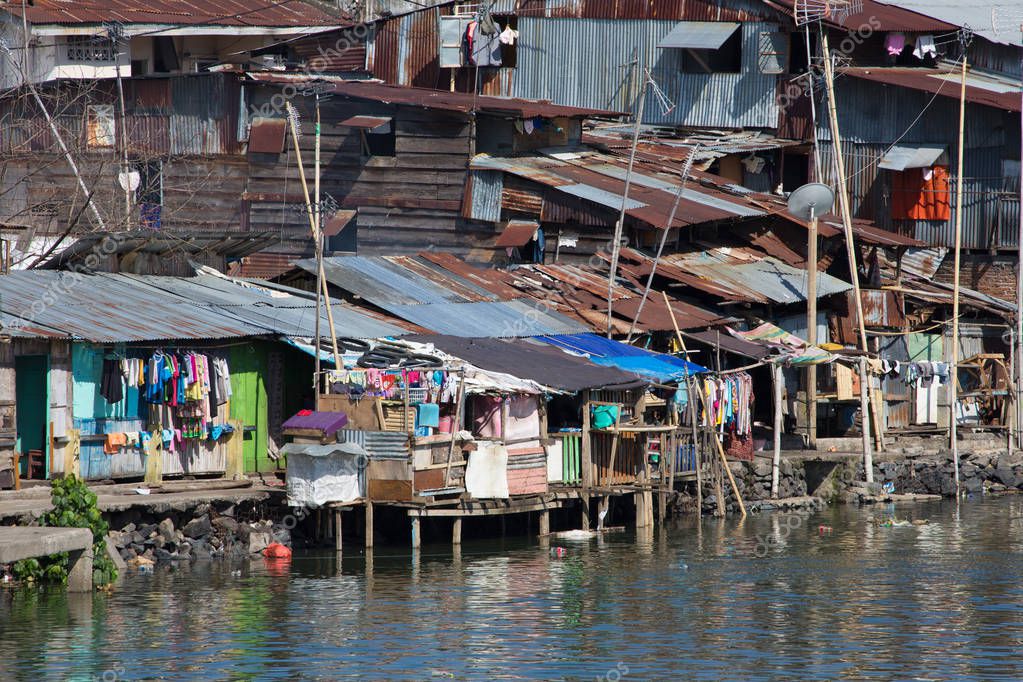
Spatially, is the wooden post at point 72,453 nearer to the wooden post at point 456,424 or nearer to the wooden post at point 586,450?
the wooden post at point 456,424

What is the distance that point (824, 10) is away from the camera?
40.9m

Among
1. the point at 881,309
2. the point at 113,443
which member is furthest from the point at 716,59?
the point at 113,443

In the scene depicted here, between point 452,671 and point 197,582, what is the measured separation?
20.1ft

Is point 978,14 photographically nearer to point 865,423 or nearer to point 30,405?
point 865,423

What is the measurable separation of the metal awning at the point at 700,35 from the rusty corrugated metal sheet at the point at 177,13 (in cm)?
880

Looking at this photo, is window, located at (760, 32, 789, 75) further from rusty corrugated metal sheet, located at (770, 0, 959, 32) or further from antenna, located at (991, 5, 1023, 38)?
antenna, located at (991, 5, 1023, 38)

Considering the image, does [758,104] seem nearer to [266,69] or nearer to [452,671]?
[266,69]

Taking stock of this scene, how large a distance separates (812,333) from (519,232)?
6161 mm

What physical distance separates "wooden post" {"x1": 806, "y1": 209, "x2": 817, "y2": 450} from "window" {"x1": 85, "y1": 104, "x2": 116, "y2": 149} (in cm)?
1576

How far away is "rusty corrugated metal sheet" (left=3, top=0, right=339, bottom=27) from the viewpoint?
40.5 metres

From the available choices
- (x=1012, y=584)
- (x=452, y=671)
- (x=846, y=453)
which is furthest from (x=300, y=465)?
(x=846, y=453)

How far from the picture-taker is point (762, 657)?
19.2 meters

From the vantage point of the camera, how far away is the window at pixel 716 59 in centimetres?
4303

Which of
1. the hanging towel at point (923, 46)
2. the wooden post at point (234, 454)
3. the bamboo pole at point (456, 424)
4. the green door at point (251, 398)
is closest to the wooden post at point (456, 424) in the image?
the bamboo pole at point (456, 424)
